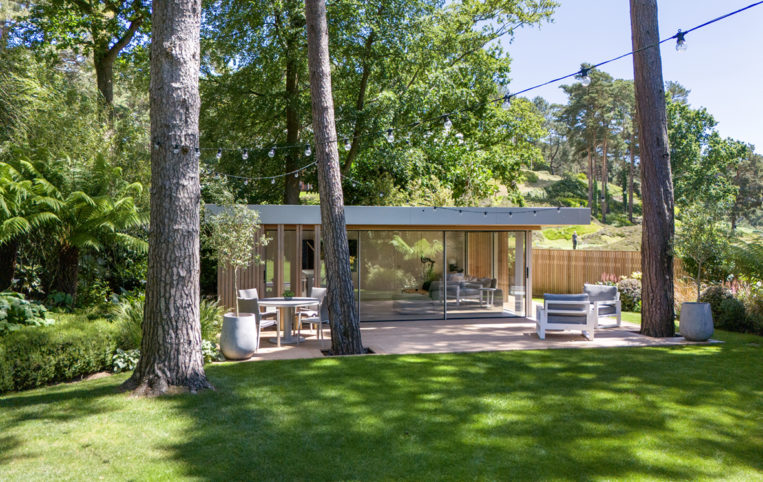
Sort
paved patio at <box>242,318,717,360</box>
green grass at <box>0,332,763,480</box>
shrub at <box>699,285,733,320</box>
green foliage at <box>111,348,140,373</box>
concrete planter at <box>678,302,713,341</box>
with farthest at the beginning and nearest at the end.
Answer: shrub at <box>699,285,733,320</box> < concrete planter at <box>678,302,713,341</box> < paved patio at <box>242,318,717,360</box> < green foliage at <box>111,348,140,373</box> < green grass at <box>0,332,763,480</box>

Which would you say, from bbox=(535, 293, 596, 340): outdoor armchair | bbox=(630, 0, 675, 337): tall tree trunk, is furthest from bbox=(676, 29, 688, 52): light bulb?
bbox=(535, 293, 596, 340): outdoor armchair

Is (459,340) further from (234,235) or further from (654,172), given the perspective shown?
(654,172)

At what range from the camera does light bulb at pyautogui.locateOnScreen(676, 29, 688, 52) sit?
7.30m

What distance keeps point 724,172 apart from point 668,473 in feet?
165

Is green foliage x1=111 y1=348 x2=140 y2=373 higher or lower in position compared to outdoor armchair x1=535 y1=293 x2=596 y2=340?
lower

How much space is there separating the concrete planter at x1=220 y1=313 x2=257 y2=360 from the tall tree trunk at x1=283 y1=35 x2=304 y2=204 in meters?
9.44

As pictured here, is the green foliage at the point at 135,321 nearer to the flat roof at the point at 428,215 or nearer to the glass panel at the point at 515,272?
the flat roof at the point at 428,215

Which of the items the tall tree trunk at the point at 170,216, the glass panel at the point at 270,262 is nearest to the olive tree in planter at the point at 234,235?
the glass panel at the point at 270,262

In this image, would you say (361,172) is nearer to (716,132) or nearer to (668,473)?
(668,473)

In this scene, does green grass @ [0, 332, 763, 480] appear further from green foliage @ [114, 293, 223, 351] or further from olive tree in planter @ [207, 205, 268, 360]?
olive tree in planter @ [207, 205, 268, 360]

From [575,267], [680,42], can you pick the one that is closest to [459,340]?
[680,42]

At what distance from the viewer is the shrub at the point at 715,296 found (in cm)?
1270

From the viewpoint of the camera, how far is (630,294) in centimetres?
1534

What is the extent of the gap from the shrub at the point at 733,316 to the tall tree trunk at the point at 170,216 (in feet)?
35.6
